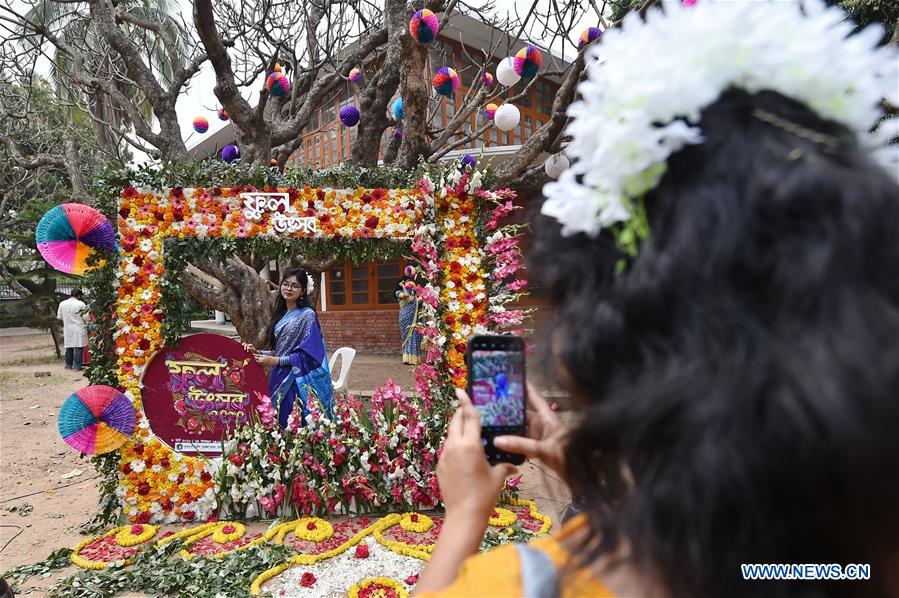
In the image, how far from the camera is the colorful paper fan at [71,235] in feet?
11.3

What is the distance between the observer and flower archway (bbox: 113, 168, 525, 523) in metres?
3.72

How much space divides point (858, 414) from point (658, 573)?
262 millimetres

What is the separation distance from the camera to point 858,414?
0.44 m

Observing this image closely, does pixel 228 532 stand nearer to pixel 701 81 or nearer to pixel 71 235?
pixel 71 235

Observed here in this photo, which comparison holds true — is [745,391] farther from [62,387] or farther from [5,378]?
[5,378]

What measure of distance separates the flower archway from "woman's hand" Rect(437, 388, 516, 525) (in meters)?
3.06


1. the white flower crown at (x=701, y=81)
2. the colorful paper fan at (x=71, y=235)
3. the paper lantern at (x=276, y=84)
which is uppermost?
the paper lantern at (x=276, y=84)

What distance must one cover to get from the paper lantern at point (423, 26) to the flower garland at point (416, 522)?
4.04m

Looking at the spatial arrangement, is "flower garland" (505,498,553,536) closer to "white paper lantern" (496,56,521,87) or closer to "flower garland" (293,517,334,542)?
"flower garland" (293,517,334,542)

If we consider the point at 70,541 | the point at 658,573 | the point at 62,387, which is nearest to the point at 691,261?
the point at 658,573

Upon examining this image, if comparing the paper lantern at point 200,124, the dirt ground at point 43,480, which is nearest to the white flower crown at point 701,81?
the dirt ground at point 43,480

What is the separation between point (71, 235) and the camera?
3.53m

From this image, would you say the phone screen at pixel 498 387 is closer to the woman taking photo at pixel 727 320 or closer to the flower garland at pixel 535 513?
the woman taking photo at pixel 727 320

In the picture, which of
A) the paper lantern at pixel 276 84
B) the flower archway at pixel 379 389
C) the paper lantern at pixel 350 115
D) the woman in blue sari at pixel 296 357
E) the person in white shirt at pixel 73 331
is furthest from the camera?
the person in white shirt at pixel 73 331
